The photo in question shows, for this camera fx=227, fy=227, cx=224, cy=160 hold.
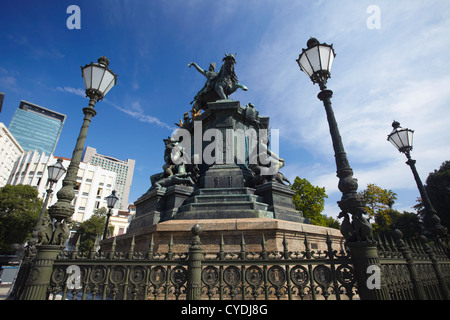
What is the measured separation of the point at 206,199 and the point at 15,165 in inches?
3099

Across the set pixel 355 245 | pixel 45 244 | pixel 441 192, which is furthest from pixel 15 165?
pixel 441 192

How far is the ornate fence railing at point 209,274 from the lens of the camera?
11.0 feet

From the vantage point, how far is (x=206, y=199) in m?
7.42

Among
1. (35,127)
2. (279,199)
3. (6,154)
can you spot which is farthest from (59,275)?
(35,127)

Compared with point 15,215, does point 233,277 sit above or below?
below

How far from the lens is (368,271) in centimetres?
325

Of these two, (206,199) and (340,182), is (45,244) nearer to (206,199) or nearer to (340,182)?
(206,199)

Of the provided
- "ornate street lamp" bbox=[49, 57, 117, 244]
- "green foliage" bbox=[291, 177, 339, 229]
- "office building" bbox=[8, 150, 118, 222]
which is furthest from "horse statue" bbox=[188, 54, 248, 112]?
"office building" bbox=[8, 150, 118, 222]

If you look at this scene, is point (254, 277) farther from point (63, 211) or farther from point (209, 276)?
point (63, 211)

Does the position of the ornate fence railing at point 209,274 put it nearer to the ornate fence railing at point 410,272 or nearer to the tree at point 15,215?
the ornate fence railing at point 410,272

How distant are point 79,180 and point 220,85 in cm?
Answer: 6021

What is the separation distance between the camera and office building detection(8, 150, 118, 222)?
55.0 m

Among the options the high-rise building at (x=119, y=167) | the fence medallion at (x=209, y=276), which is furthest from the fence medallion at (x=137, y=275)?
the high-rise building at (x=119, y=167)

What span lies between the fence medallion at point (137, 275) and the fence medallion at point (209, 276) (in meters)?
0.98
